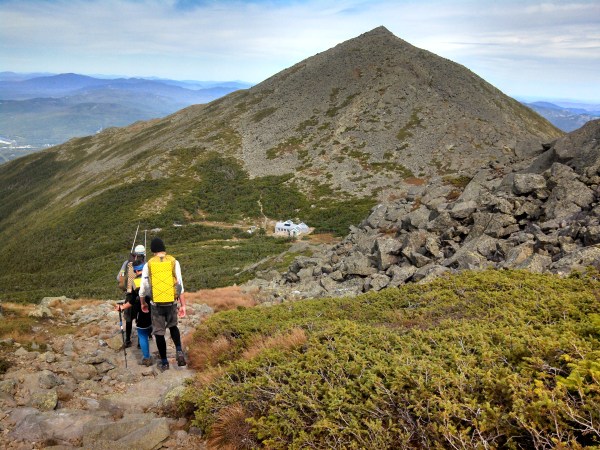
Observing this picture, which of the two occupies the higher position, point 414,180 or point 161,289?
point 161,289

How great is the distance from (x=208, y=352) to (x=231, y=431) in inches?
182

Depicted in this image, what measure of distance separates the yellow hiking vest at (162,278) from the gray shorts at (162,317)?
282mm

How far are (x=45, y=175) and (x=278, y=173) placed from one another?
10769 centimetres

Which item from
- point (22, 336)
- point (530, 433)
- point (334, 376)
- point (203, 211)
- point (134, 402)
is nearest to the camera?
point (530, 433)

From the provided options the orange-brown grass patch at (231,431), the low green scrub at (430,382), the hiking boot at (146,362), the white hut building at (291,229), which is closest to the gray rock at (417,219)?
the low green scrub at (430,382)

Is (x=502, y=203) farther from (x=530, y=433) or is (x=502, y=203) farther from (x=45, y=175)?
(x=45, y=175)

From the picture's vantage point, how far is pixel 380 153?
82312 millimetres

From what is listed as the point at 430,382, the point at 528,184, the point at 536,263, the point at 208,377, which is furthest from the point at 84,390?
the point at 528,184

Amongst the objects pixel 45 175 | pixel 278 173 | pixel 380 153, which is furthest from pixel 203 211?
pixel 45 175

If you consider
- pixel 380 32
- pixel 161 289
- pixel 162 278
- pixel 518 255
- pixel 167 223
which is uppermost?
pixel 380 32

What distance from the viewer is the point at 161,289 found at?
390 inches

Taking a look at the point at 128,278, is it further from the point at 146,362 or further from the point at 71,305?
the point at 71,305

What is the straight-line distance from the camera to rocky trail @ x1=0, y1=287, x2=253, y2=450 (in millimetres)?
6500

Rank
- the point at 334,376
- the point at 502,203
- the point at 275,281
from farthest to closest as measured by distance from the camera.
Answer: the point at 275,281
the point at 502,203
the point at 334,376
